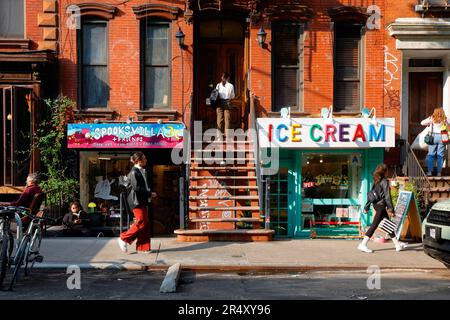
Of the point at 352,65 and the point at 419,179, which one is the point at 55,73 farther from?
the point at 419,179

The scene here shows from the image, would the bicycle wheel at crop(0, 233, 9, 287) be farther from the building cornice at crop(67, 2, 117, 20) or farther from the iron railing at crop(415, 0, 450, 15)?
the iron railing at crop(415, 0, 450, 15)

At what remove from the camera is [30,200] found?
9.41m

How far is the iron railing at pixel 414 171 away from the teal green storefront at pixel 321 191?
0.62 m

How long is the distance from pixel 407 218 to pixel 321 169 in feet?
9.18

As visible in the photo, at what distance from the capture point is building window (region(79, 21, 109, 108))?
48.1ft

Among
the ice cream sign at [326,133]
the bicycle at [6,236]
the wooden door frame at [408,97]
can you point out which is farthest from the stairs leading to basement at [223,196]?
the bicycle at [6,236]

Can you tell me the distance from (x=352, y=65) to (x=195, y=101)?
14.5 ft

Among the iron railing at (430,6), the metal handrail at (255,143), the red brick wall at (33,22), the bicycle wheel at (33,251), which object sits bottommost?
the bicycle wheel at (33,251)

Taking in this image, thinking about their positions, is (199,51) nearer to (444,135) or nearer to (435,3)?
(435,3)

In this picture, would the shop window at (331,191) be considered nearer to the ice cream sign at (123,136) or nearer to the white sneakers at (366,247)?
the white sneakers at (366,247)

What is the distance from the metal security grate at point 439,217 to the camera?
8.88 m

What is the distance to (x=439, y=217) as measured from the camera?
9.11m

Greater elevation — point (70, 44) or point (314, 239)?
point (70, 44)
